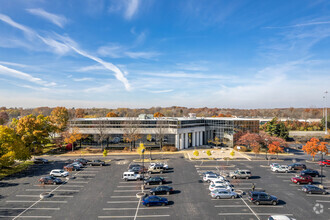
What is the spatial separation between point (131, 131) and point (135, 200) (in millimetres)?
34529

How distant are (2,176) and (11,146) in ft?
19.3

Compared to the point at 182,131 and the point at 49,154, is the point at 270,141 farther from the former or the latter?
the point at 49,154

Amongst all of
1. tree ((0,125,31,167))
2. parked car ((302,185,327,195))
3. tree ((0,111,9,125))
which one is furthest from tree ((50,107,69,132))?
parked car ((302,185,327,195))

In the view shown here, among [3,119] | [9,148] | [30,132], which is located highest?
[3,119]

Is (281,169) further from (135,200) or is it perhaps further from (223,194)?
(135,200)

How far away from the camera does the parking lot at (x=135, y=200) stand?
23016 mm

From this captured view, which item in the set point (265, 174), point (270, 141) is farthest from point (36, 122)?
point (270, 141)

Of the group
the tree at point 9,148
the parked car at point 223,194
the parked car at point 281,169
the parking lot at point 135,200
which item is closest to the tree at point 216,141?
the parked car at point 281,169

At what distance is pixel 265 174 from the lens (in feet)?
124

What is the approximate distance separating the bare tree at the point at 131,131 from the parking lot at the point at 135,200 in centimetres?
2057

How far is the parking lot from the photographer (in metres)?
23.0

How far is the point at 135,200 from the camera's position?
2661cm

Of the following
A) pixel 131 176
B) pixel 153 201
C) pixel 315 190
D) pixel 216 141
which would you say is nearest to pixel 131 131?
pixel 131 176

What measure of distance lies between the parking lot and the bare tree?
67.5 ft
